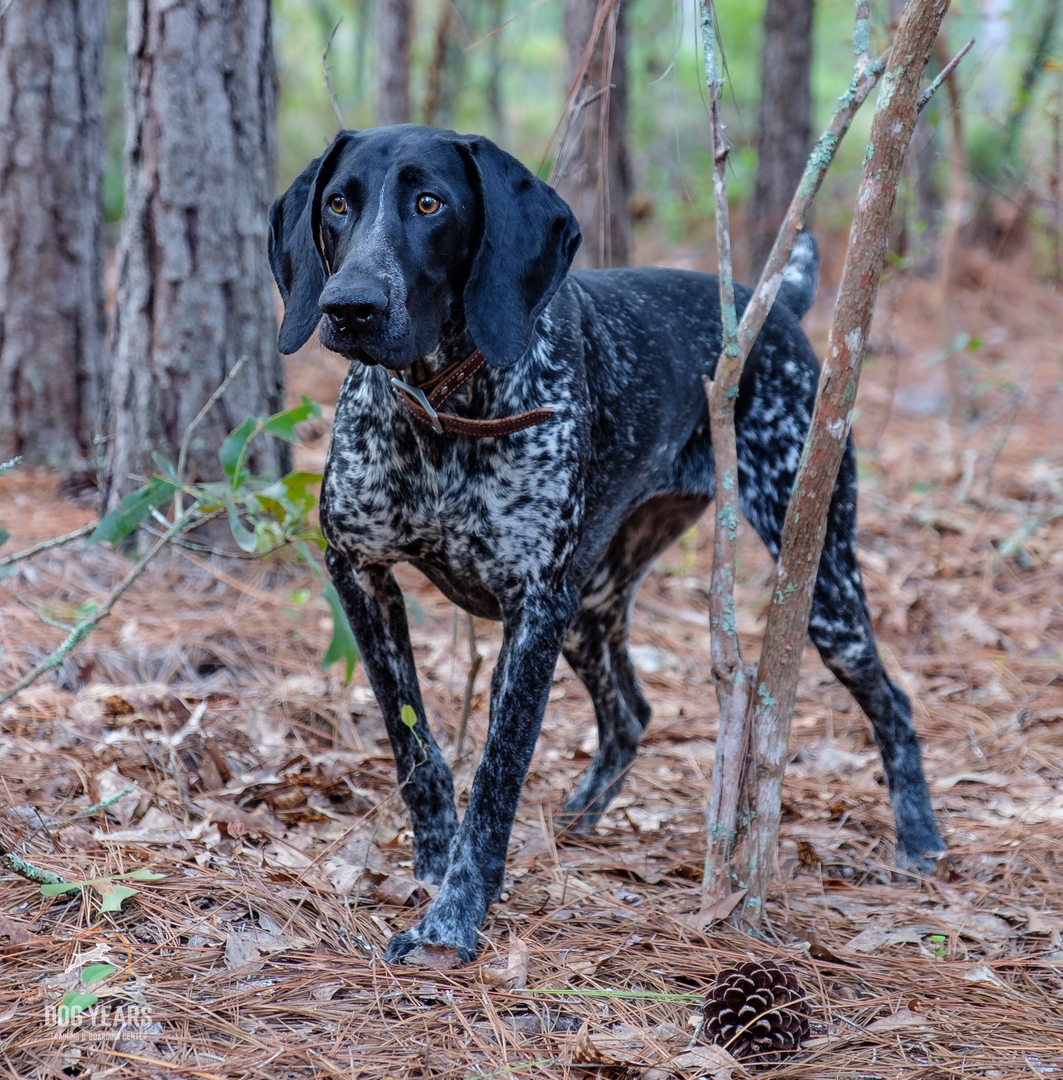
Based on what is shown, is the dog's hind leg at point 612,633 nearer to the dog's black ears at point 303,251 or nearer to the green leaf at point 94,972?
the dog's black ears at point 303,251

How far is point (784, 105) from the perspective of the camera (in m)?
8.32

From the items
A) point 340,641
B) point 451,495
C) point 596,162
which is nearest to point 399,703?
point 340,641

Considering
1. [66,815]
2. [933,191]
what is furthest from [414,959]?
[933,191]

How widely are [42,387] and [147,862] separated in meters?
3.88

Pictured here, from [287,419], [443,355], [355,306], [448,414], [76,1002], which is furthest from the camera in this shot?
[287,419]

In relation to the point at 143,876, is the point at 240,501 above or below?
above

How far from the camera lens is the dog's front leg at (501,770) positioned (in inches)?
104

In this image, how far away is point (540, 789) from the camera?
389 centimetres

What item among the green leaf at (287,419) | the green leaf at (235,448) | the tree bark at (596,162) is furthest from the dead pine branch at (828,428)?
the tree bark at (596,162)

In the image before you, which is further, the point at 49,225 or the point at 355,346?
the point at 49,225

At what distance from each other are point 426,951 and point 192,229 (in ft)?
10.1

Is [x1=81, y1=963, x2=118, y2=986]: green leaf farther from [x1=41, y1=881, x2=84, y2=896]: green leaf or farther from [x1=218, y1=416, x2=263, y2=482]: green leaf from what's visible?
[x1=218, y1=416, x2=263, y2=482]: green leaf

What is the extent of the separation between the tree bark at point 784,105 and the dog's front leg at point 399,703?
605 centimetres

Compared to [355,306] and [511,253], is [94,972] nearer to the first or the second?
[355,306]
